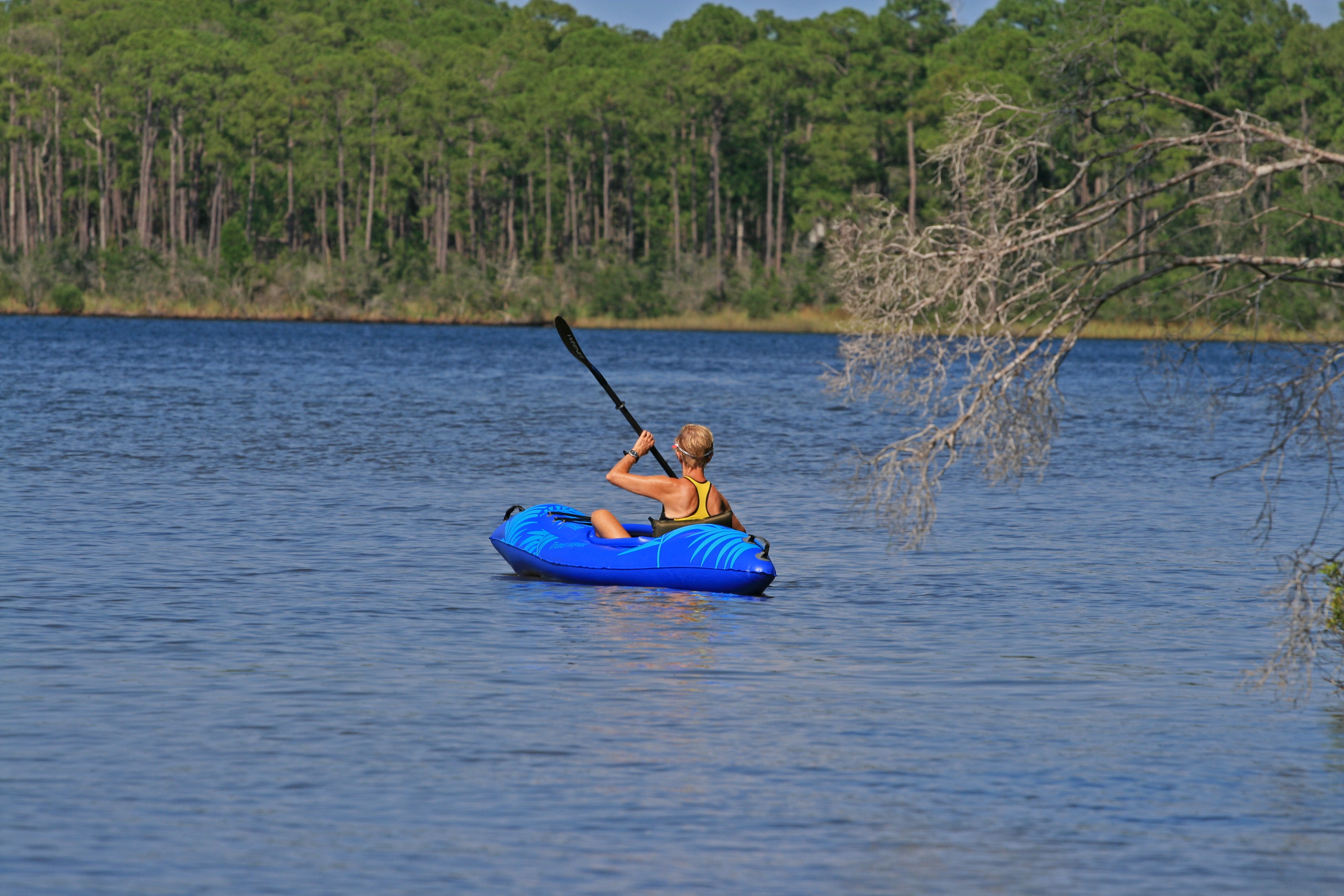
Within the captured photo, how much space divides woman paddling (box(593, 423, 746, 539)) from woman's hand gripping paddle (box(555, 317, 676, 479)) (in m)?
0.24

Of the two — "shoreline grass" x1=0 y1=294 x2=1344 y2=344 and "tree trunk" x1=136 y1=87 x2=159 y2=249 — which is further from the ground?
"tree trunk" x1=136 y1=87 x2=159 y2=249

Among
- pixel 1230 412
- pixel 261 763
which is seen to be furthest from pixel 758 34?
pixel 261 763

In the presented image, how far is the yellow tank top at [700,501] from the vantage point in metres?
13.8

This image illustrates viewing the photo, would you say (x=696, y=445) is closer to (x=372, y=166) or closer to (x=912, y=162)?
(x=912, y=162)

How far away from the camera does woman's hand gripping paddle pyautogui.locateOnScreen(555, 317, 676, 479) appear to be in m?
15.3

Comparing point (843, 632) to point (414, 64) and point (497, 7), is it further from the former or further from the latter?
point (497, 7)

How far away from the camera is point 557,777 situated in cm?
826

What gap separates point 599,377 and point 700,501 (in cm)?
388

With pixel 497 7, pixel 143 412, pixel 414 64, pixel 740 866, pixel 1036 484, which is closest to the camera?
pixel 740 866

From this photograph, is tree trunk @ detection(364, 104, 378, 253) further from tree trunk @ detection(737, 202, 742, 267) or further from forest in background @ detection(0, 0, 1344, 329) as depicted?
tree trunk @ detection(737, 202, 742, 267)

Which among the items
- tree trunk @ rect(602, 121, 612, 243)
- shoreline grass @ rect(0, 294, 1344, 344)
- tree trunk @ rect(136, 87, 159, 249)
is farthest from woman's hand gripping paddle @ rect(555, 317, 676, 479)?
tree trunk @ rect(602, 121, 612, 243)

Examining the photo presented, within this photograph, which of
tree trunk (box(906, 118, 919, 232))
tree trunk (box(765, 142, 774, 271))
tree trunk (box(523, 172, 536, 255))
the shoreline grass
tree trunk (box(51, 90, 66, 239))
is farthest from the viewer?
tree trunk (box(523, 172, 536, 255))

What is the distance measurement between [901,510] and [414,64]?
336ft

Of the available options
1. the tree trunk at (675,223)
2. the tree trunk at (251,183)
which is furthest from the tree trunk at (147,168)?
the tree trunk at (675,223)
